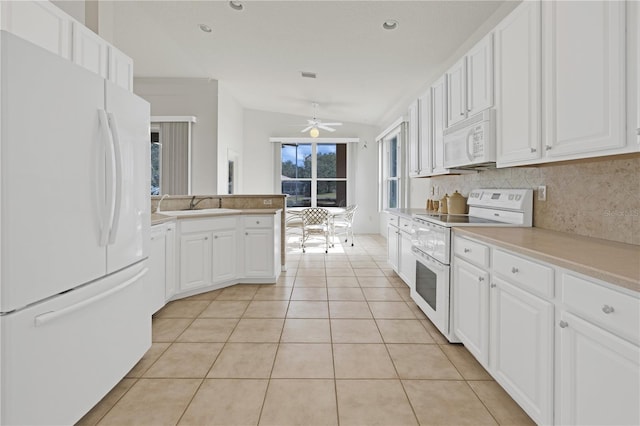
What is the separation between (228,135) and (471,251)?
5.97 metres

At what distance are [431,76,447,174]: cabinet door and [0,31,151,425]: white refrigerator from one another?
2683mm

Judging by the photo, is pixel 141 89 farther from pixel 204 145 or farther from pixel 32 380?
pixel 32 380

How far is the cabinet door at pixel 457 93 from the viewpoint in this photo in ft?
9.35

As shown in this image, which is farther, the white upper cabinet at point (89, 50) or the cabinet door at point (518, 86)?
the white upper cabinet at point (89, 50)

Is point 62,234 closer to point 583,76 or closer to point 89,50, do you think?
point 89,50

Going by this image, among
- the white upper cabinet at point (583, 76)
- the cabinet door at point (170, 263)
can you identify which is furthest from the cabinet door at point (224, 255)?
the white upper cabinet at point (583, 76)

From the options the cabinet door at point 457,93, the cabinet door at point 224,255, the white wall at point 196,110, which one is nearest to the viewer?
the cabinet door at point 457,93

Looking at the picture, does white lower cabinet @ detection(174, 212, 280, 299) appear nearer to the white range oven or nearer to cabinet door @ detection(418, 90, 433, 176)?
the white range oven

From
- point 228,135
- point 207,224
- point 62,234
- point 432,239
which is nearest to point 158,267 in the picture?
point 207,224

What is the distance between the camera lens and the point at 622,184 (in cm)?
171

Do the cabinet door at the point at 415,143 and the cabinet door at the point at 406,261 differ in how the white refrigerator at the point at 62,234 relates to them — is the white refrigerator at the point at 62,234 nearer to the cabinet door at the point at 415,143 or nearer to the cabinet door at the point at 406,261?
the cabinet door at the point at 406,261

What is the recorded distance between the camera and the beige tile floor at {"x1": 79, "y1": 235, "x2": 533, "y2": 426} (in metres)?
1.69

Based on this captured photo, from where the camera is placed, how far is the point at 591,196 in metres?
1.91

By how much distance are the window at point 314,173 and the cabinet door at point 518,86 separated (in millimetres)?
6625
